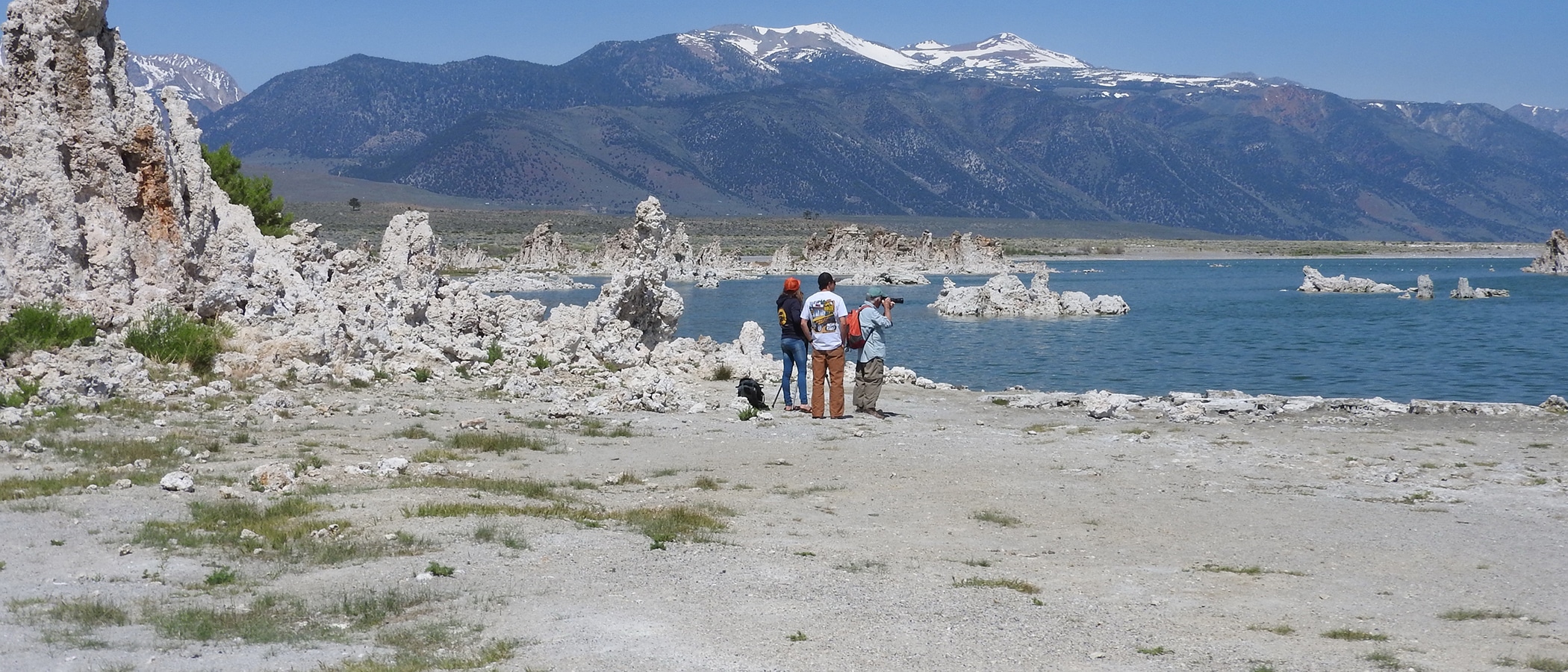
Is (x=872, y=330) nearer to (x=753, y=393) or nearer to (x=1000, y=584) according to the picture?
(x=753, y=393)

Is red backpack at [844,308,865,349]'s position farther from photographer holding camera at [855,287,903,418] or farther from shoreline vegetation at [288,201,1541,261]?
shoreline vegetation at [288,201,1541,261]

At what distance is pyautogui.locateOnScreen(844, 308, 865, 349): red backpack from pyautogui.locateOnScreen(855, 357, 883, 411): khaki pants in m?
0.45

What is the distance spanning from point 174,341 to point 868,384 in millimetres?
8658

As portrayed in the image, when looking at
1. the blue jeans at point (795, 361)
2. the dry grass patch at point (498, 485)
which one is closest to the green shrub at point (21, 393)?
the dry grass patch at point (498, 485)

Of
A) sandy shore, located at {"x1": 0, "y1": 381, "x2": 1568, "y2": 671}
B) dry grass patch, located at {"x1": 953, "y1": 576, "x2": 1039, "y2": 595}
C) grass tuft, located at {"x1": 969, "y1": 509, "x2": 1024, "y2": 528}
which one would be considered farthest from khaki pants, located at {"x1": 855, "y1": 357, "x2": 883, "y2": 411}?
dry grass patch, located at {"x1": 953, "y1": 576, "x2": 1039, "y2": 595}

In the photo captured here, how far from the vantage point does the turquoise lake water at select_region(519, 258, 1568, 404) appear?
88.9 ft

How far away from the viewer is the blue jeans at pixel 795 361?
16688 mm

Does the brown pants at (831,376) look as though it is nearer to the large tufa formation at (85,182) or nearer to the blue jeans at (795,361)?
the blue jeans at (795,361)

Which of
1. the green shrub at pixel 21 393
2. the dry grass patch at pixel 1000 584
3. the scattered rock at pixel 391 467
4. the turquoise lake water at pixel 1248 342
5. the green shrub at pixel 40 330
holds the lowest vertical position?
the turquoise lake water at pixel 1248 342

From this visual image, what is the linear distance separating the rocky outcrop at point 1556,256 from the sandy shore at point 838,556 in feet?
301

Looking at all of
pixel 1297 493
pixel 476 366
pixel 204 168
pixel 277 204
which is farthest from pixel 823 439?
pixel 277 204

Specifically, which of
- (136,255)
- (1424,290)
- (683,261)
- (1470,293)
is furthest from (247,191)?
(683,261)

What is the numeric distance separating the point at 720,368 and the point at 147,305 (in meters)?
8.77

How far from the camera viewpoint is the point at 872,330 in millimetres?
16281
